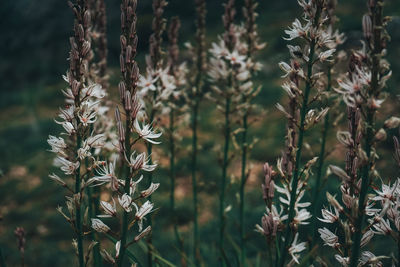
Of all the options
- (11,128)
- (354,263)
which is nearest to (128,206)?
(354,263)

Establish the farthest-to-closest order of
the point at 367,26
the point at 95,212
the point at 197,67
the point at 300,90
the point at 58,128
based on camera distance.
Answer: the point at 58,128, the point at 197,67, the point at 95,212, the point at 300,90, the point at 367,26

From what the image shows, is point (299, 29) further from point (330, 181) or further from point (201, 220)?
point (201, 220)

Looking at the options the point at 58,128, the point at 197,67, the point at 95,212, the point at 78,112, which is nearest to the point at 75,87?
the point at 78,112

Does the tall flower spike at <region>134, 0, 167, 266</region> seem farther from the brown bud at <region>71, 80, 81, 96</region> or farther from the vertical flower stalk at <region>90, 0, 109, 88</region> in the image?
the brown bud at <region>71, 80, 81, 96</region>

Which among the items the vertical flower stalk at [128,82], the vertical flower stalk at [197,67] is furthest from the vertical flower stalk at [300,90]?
the vertical flower stalk at [197,67]

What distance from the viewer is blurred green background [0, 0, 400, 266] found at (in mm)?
4855

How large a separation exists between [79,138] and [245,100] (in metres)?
1.73

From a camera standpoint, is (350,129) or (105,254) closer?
(350,129)

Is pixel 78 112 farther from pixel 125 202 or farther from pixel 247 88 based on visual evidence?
pixel 247 88

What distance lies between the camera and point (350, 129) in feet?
5.72

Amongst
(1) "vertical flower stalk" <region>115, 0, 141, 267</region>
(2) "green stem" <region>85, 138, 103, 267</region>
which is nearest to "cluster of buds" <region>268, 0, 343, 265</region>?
(1) "vertical flower stalk" <region>115, 0, 141, 267</region>

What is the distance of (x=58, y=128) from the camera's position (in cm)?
791

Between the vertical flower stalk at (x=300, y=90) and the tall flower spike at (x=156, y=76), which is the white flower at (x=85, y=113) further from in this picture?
the vertical flower stalk at (x=300, y=90)

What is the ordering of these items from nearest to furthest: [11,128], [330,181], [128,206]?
[128,206]
[330,181]
[11,128]
